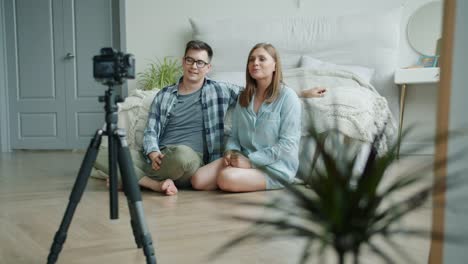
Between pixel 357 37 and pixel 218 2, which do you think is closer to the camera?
pixel 357 37

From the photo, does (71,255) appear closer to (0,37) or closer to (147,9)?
(147,9)

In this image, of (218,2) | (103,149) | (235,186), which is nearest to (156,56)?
(218,2)

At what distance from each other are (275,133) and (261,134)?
0.25 feet

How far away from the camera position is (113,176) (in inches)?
52.1

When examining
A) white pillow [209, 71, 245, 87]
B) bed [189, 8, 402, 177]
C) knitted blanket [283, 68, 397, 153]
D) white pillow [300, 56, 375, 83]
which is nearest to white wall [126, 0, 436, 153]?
bed [189, 8, 402, 177]

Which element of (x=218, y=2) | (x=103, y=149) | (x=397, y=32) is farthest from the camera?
(x=218, y=2)

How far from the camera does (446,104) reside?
865 mm

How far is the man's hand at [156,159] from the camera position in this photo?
2711 mm

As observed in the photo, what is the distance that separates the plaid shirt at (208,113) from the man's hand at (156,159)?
54 mm

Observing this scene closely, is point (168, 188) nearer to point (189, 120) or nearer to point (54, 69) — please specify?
point (189, 120)

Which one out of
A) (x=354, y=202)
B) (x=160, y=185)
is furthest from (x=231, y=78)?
(x=354, y=202)

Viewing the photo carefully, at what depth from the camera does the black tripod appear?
1329 mm

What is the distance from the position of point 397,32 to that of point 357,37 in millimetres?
359

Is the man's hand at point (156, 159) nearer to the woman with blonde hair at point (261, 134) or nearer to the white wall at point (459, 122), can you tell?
the woman with blonde hair at point (261, 134)
